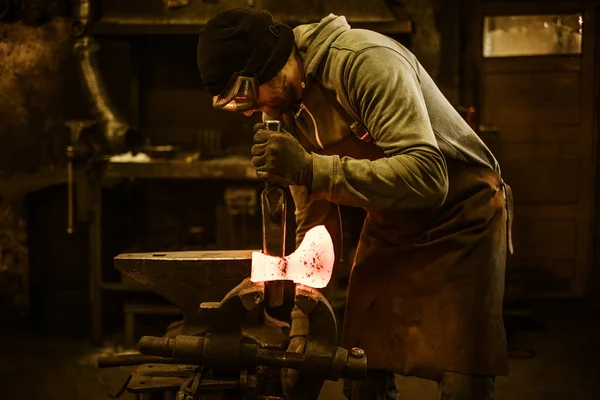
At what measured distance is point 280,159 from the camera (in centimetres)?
209

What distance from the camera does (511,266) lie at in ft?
18.9

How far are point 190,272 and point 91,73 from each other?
2767 millimetres

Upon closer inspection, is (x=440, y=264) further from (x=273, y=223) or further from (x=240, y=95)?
(x=240, y=95)

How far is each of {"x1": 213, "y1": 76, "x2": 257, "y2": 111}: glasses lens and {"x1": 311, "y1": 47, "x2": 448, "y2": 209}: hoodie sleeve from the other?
28 cm

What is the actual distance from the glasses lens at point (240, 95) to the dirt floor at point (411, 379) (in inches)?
87.6

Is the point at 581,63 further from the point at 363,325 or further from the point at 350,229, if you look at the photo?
the point at 363,325

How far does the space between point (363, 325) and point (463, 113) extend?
2.39 m

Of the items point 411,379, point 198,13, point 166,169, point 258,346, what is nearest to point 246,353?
point 258,346

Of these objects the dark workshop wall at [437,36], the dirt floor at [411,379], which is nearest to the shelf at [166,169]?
the dirt floor at [411,379]

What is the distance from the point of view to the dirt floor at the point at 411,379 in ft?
13.8

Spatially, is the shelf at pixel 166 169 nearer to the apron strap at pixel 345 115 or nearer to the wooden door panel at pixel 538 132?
the wooden door panel at pixel 538 132

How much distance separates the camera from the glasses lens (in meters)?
2.27

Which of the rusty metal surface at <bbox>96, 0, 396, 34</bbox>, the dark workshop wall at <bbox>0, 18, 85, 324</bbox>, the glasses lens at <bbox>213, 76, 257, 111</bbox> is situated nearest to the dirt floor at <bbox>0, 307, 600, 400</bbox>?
the dark workshop wall at <bbox>0, 18, 85, 324</bbox>

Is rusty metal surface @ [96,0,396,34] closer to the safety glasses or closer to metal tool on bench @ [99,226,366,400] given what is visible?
the safety glasses
